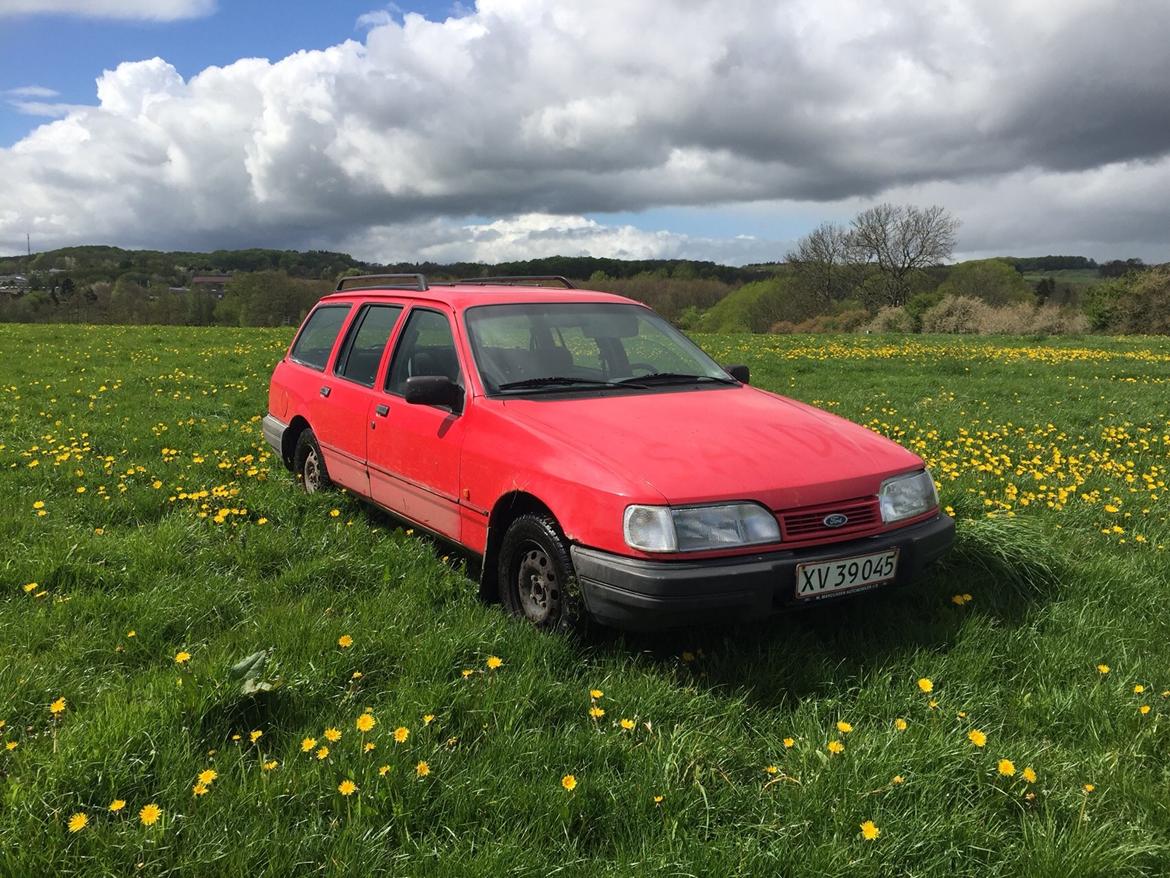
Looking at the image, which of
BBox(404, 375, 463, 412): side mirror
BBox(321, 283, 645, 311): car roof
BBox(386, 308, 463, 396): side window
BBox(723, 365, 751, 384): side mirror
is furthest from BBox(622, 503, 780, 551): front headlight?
BBox(321, 283, 645, 311): car roof

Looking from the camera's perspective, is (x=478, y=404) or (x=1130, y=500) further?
(x=1130, y=500)

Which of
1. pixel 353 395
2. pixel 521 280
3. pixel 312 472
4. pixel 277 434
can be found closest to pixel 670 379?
pixel 521 280

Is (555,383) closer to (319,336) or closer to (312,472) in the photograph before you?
(312,472)

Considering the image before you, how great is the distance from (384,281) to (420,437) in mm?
2032

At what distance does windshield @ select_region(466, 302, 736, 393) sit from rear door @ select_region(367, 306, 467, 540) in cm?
22

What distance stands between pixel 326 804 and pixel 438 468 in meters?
1.93

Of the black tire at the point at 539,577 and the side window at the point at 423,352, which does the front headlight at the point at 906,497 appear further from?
the side window at the point at 423,352

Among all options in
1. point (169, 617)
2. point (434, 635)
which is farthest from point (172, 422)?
point (434, 635)

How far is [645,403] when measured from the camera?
12.5 feet

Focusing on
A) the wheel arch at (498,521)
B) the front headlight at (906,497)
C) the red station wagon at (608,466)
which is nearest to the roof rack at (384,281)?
the red station wagon at (608,466)

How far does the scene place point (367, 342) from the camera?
512cm

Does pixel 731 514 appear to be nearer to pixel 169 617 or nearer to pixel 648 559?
pixel 648 559

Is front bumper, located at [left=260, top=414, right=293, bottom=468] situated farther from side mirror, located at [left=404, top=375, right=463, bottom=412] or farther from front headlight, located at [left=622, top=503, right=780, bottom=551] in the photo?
front headlight, located at [left=622, top=503, right=780, bottom=551]

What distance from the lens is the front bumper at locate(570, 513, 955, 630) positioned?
2875 mm
